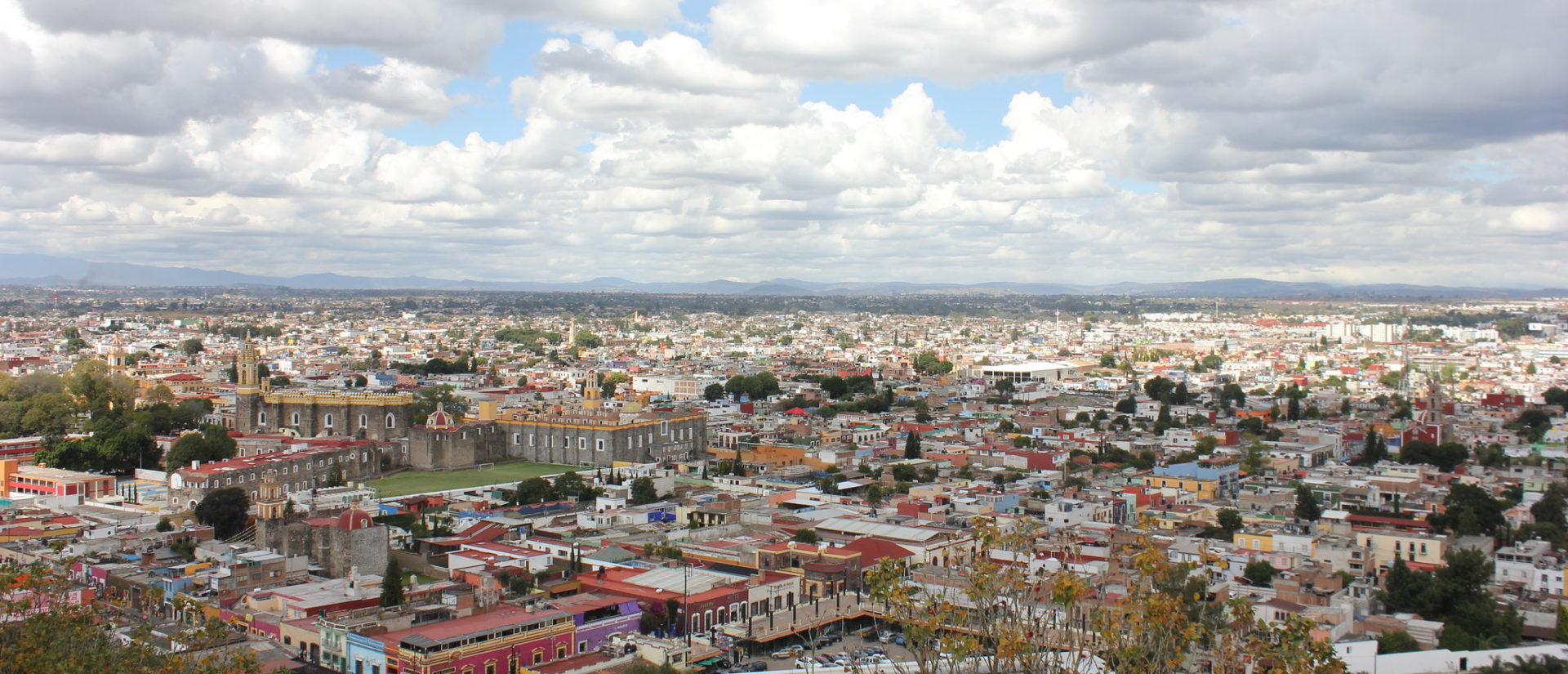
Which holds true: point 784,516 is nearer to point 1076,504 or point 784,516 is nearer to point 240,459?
point 1076,504

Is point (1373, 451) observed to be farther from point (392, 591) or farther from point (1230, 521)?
point (392, 591)

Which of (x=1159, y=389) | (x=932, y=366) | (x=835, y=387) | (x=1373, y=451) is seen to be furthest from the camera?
(x=932, y=366)

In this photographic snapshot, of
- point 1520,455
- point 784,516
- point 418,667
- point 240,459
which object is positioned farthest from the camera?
point 1520,455

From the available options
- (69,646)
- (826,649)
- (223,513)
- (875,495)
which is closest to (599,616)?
(826,649)

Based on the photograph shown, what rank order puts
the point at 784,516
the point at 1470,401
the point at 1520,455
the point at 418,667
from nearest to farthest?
the point at 418,667, the point at 784,516, the point at 1520,455, the point at 1470,401

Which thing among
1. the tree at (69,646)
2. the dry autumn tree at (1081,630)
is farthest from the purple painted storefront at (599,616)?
the dry autumn tree at (1081,630)

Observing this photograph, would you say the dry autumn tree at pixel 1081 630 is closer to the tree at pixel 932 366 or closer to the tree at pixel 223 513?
the tree at pixel 223 513

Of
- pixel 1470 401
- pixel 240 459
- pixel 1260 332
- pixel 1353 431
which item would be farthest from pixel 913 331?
pixel 240 459
